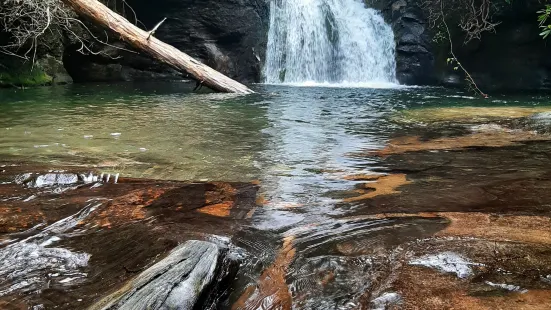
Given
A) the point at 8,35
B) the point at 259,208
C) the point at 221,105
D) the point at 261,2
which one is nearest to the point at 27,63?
the point at 8,35

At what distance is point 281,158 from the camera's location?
14.4 feet

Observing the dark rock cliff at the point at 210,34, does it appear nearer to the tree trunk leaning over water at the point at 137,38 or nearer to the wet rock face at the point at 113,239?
the tree trunk leaning over water at the point at 137,38

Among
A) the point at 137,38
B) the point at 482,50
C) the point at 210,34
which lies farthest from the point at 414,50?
the point at 137,38

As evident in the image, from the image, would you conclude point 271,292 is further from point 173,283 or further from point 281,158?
point 281,158

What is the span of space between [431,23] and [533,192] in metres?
14.4

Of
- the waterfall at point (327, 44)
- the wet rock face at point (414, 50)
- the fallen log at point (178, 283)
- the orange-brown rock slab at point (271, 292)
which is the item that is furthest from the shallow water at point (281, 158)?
the wet rock face at point (414, 50)

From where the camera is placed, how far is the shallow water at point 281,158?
84.5 inches

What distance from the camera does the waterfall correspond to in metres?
16.4

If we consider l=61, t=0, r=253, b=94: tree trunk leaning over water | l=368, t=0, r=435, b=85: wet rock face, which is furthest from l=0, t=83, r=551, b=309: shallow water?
l=368, t=0, r=435, b=85: wet rock face

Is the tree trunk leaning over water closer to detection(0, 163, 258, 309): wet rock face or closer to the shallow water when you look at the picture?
the shallow water

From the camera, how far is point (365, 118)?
7.30 meters

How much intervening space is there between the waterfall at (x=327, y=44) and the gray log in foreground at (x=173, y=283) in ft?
48.7

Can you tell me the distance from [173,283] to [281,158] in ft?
9.39

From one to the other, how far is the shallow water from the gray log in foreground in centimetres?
20
